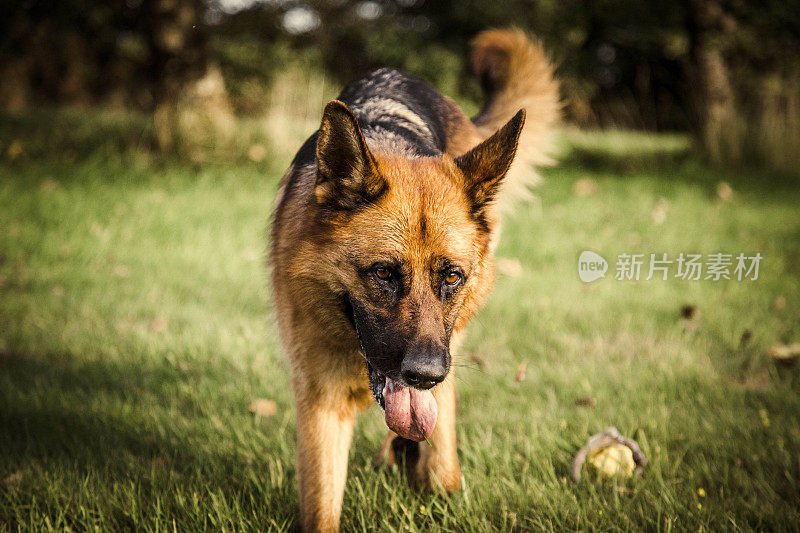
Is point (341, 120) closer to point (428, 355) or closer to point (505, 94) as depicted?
point (428, 355)

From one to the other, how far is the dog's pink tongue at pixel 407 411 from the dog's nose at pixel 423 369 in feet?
0.57

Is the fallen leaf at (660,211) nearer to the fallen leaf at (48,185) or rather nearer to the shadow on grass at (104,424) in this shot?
the shadow on grass at (104,424)

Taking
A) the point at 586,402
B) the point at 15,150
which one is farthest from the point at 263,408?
the point at 15,150

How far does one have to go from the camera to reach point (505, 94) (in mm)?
3898

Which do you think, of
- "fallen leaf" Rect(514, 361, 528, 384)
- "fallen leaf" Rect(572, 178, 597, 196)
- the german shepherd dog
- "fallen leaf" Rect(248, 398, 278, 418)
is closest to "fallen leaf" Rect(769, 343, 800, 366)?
"fallen leaf" Rect(514, 361, 528, 384)

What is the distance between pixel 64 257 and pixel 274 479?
405 cm

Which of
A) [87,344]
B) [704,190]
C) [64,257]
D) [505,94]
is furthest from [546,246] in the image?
[64,257]

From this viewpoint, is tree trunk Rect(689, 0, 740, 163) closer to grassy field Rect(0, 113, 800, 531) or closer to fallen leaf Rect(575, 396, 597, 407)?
grassy field Rect(0, 113, 800, 531)

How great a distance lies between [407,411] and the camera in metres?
2.08

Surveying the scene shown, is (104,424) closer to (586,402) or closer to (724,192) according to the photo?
(586,402)

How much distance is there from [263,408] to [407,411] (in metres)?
1.39

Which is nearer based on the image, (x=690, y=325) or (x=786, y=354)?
(x=786, y=354)

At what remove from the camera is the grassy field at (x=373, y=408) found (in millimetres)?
2402

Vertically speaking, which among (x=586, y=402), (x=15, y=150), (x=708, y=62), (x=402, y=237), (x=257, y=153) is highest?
(x=708, y=62)
